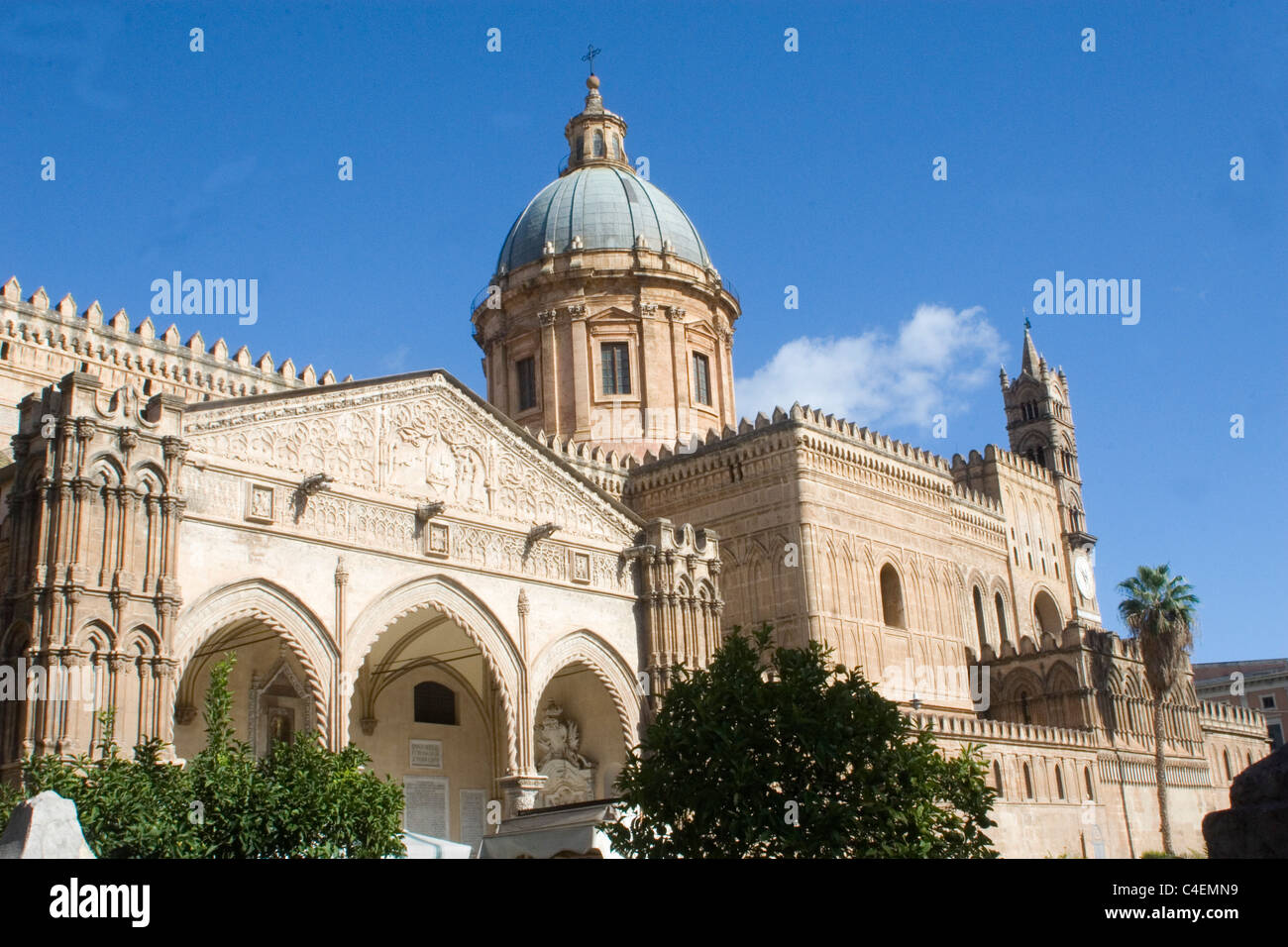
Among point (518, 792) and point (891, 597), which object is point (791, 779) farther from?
point (891, 597)

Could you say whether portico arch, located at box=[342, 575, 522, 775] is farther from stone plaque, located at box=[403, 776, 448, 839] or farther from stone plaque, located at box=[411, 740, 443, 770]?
stone plaque, located at box=[403, 776, 448, 839]

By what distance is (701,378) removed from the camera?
47125mm

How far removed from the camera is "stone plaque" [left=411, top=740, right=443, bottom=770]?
1117 inches

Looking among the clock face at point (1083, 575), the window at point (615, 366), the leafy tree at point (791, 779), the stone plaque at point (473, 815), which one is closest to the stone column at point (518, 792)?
the stone plaque at point (473, 815)

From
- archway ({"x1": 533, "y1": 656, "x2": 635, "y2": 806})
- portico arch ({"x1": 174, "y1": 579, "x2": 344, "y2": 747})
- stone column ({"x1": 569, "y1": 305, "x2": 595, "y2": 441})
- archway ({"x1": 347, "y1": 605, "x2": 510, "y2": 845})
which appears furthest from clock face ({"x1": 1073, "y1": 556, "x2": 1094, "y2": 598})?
portico arch ({"x1": 174, "y1": 579, "x2": 344, "y2": 747})

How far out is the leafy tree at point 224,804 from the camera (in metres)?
14.4

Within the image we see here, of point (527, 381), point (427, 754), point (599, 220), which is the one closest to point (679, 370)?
point (527, 381)

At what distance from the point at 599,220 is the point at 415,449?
23.2 meters

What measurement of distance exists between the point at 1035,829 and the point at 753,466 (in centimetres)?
1303

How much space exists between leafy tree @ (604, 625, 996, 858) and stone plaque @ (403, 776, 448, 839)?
13.5 m

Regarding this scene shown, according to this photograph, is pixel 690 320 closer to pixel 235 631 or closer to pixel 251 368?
pixel 251 368

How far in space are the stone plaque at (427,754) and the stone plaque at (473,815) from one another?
1.00m

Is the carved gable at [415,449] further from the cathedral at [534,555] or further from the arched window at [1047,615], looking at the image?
the arched window at [1047,615]
